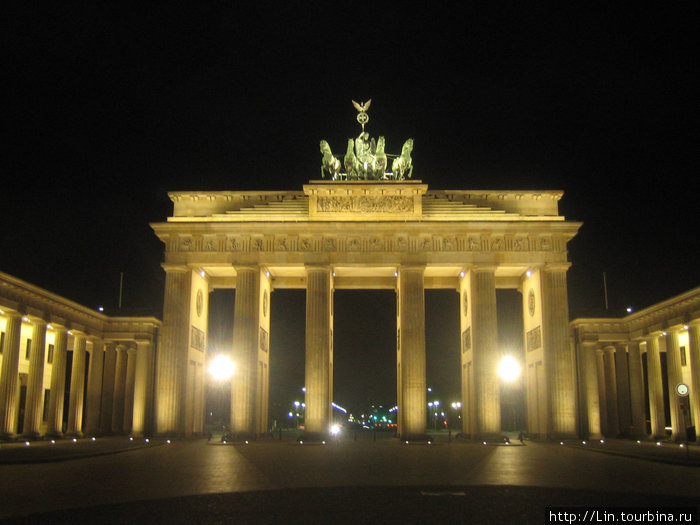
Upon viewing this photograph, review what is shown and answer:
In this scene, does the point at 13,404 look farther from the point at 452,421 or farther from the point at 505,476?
the point at 452,421

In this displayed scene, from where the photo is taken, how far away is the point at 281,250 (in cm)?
4362

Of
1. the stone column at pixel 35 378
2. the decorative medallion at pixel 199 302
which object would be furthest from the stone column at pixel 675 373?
the stone column at pixel 35 378

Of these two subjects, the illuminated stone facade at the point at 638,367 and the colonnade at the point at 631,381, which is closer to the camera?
the illuminated stone facade at the point at 638,367

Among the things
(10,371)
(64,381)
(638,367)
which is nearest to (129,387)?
(64,381)

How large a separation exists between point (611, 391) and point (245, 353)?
89.7 ft

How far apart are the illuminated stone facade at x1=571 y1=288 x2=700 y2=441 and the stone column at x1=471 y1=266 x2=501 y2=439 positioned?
254 inches

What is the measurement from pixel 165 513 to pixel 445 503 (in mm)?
5253

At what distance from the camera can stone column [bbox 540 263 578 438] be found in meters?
40.8

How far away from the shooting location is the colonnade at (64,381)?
40781 mm

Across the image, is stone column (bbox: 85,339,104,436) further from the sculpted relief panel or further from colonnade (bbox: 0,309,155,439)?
the sculpted relief panel

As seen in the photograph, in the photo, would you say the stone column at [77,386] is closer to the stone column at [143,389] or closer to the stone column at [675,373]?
the stone column at [143,389]

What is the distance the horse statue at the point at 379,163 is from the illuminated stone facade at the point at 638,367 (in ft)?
57.7

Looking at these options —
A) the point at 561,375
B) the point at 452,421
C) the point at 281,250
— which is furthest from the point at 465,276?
the point at 452,421

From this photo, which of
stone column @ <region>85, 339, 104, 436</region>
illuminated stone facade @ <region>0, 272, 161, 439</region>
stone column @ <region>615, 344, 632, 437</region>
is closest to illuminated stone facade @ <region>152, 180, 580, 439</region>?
illuminated stone facade @ <region>0, 272, 161, 439</region>
